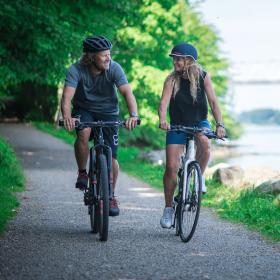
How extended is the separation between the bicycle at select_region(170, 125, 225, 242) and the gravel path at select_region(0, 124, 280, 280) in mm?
154

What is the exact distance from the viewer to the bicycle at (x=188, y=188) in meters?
6.97

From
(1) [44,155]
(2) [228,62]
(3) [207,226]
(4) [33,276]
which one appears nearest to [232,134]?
(2) [228,62]

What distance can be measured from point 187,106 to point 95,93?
865 mm

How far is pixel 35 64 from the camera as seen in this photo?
15.8m

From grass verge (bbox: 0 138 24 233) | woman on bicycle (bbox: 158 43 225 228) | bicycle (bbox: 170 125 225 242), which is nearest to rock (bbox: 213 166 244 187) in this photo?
grass verge (bbox: 0 138 24 233)

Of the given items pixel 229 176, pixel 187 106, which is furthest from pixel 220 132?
pixel 229 176

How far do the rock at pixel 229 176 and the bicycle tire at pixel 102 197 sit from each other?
565 cm

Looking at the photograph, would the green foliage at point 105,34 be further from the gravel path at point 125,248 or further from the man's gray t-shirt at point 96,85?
the man's gray t-shirt at point 96,85

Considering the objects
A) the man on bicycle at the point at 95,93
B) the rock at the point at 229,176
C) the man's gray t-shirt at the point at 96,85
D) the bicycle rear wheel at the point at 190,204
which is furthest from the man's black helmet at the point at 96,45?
the rock at the point at 229,176

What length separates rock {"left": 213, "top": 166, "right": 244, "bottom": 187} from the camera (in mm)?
12555

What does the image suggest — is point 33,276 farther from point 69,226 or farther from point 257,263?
point 69,226

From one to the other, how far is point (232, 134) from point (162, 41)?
2250 cm

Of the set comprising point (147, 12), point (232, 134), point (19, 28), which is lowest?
point (232, 134)

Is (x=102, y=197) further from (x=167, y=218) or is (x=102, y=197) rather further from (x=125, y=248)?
(x=167, y=218)
